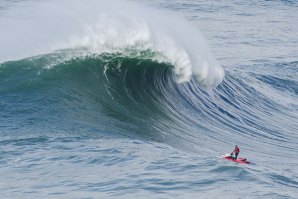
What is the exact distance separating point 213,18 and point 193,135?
101 ft

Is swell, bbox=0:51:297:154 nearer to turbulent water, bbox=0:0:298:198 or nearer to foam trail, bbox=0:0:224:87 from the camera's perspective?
turbulent water, bbox=0:0:298:198

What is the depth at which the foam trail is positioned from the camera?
23234mm

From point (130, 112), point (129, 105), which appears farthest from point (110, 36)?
point (130, 112)

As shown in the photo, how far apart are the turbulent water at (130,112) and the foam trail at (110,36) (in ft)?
0.16

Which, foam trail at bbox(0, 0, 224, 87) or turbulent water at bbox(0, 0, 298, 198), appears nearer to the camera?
turbulent water at bbox(0, 0, 298, 198)

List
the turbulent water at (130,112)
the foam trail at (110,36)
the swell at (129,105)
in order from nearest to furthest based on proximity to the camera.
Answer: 1. the turbulent water at (130,112)
2. the swell at (129,105)
3. the foam trail at (110,36)

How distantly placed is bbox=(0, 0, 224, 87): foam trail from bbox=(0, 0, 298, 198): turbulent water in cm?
5

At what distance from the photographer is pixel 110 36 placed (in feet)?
76.4

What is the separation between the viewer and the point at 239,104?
25.8 meters

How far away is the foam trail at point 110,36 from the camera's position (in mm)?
23234

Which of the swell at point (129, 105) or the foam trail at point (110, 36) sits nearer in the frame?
the swell at point (129, 105)

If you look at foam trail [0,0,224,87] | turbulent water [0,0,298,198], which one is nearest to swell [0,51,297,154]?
turbulent water [0,0,298,198]

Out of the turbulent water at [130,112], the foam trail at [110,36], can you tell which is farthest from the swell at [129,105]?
the foam trail at [110,36]

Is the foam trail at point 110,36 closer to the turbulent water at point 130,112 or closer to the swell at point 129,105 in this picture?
the turbulent water at point 130,112
